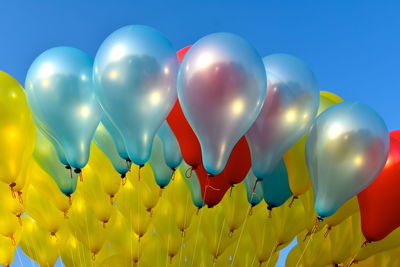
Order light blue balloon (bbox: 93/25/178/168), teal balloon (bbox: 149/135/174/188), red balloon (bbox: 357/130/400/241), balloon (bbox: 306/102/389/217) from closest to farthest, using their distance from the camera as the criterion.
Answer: light blue balloon (bbox: 93/25/178/168), balloon (bbox: 306/102/389/217), red balloon (bbox: 357/130/400/241), teal balloon (bbox: 149/135/174/188)

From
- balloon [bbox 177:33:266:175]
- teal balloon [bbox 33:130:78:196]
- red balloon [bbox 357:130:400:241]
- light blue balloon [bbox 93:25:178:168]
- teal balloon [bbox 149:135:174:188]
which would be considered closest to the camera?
balloon [bbox 177:33:266:175]

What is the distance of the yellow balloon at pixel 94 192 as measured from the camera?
5.29 metres

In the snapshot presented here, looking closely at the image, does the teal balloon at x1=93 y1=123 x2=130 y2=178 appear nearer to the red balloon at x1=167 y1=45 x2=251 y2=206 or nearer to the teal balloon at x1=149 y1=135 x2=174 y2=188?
the teal balloon at x1=149 y1=135 x2=174 y2=188

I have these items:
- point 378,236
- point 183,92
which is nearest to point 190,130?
point 183,92

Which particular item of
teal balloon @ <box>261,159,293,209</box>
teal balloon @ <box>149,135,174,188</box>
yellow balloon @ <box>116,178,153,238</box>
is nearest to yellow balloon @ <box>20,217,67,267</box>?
yellow balloon @ <box>116,178,153,238</box>

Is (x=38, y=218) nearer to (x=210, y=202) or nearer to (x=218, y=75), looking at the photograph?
(x=210, y=202)

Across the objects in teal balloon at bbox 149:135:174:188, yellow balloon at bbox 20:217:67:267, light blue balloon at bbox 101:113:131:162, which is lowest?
yellow balloon at bbox 20:217:67:267

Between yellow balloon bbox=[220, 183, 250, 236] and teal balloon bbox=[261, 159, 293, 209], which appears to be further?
yellow balloon bbox=[220, 183, 250, 236]

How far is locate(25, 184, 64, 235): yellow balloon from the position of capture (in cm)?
523

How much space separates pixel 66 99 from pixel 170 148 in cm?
112

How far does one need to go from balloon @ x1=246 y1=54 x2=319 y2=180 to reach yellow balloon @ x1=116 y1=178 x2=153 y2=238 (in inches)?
73.8

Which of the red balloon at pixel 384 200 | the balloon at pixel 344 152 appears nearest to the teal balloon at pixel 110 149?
the balloon at pixel 344 152

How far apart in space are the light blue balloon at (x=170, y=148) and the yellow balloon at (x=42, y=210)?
5.30 feet

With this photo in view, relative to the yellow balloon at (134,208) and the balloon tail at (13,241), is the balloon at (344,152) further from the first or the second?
the balloon tail at (13,241)
